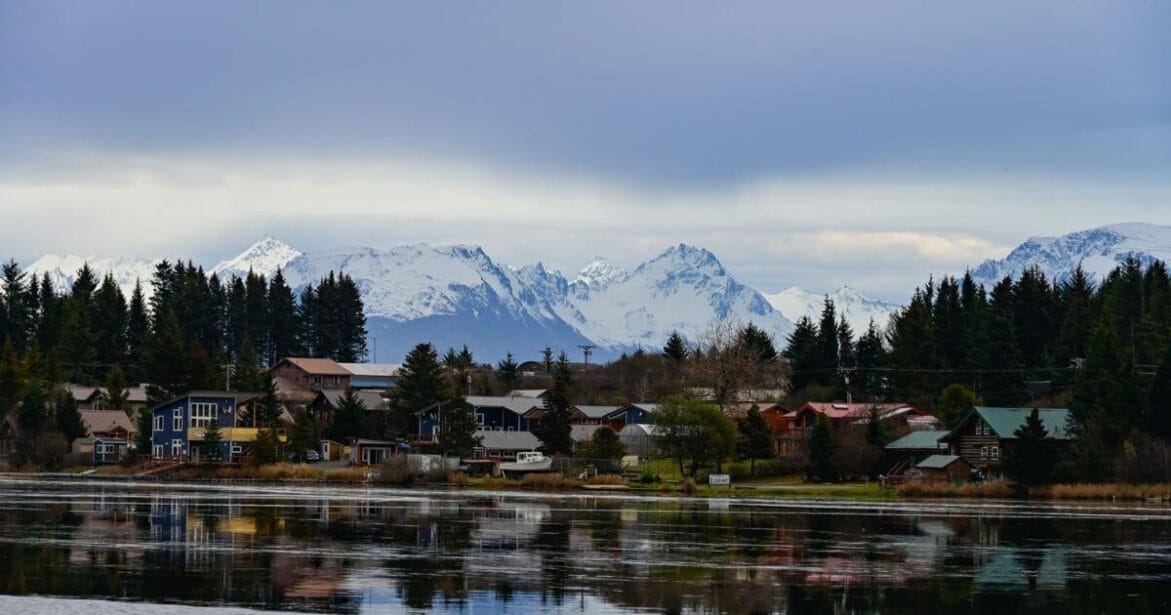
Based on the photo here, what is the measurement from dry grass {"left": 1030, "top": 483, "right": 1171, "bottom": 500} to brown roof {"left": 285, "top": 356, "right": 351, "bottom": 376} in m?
103

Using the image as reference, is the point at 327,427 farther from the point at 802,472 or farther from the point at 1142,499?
the point at 1142,499

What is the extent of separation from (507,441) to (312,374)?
5295cm

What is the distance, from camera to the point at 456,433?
125m

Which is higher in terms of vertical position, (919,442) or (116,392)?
(116,392)

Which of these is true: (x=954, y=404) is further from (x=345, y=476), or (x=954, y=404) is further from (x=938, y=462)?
(x=345, y=476)

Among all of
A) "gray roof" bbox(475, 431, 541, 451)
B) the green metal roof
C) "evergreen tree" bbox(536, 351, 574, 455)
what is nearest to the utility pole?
"gray roof" bbox(475, 431, 541, 451)

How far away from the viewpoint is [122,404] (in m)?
156

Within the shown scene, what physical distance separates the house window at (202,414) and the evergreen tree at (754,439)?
4804cm

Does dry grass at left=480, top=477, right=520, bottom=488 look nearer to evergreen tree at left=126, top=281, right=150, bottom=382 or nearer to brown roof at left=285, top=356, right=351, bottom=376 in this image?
brown roof at left=285, top=356, right=351, bottom=376

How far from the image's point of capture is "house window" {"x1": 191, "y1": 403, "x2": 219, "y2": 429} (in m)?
138

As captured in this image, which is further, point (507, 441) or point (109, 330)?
point (109, 330)

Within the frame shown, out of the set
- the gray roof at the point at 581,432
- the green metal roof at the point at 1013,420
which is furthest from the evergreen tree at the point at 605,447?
the green metal roof at the point at 1013,420

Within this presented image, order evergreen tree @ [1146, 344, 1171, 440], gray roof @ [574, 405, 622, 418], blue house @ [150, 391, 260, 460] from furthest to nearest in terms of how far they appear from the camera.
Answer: gray roof @ [574, 405, 622, 418]
blue house @ [150, 391, 260, 460]
evergreen tree @ [1146, 344, 1171, 440]

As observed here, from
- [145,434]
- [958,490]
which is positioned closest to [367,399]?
[145,434]
